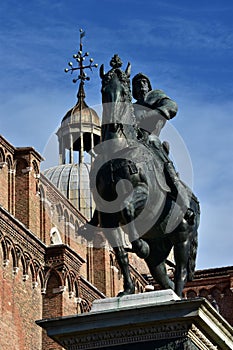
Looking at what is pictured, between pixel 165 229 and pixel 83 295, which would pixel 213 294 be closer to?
pixel 83 295

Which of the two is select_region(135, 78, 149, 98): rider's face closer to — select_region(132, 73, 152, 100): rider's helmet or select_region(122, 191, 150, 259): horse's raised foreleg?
select_region(132, 73, 152, 100): rider's helmet

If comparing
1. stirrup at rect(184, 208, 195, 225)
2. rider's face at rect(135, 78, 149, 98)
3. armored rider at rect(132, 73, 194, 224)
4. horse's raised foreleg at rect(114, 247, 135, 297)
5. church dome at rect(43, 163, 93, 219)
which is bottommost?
horse's raised foreleg at rect(114, 247, 135, 297)

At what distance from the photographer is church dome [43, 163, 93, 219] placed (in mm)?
36125

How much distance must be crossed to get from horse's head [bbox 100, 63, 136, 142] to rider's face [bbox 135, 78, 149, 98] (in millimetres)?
300

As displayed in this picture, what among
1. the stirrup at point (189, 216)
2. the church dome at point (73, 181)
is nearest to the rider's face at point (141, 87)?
the stirrup at point (189, 216)

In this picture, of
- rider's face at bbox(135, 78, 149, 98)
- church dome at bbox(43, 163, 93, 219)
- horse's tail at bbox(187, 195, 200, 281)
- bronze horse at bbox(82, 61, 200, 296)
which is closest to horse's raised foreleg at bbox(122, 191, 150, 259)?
bronze horse at bbox(82, 61, 200, 296)

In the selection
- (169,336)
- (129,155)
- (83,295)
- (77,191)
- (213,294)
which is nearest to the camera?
(169,336)

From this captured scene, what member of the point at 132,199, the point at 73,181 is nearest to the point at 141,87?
the point at 132,199

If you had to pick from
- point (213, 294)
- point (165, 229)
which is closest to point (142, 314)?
point (165, 229)

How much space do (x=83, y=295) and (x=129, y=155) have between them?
1648cm

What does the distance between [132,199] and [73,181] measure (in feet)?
92.4

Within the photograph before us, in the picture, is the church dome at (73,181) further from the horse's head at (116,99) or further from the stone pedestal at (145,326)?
the stone pedestal at (145,326)

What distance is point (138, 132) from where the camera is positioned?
9352 mm

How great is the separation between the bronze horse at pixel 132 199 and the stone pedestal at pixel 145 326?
0.41m
